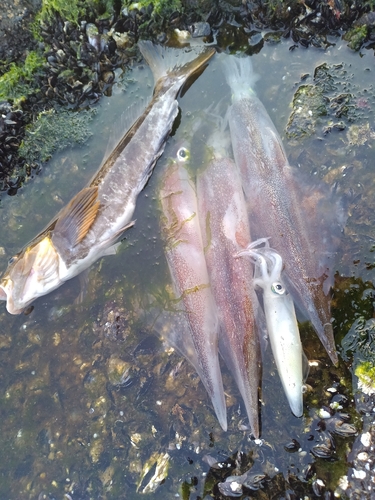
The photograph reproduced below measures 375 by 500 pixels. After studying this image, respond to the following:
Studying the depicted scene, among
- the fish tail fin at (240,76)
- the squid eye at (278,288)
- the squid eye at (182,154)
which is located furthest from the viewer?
the fish tail fin at (240,76)

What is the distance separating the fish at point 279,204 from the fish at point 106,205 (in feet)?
2.62

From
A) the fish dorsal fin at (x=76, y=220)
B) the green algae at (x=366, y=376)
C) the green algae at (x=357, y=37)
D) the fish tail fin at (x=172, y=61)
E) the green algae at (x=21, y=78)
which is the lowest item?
the green algae at (x=366, y=376)

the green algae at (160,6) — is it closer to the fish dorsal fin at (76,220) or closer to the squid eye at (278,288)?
the fish dorsal fin at (76,220)

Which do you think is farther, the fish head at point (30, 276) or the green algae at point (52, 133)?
the green algae at point (52, 133)

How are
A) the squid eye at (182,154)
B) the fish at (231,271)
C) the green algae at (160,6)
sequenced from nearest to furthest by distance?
the fish at (231,271) < the squid eye at (182,154) < the green algae at (160,6)

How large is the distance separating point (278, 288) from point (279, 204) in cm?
102

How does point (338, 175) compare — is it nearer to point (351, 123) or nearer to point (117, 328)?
point (351, 123)

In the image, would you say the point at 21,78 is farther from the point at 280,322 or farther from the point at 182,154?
the point at 280,322

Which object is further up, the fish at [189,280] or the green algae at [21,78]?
the green algae at [21,78]

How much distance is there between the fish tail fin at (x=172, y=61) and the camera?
497cm

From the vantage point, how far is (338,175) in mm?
4543

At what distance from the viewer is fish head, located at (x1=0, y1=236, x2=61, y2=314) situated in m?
4.24

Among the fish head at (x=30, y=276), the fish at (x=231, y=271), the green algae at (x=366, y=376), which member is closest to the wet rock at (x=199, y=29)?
the fish at (x=231, y=271)

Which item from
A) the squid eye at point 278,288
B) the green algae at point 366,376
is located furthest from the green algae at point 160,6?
the green algae at point 366,376
